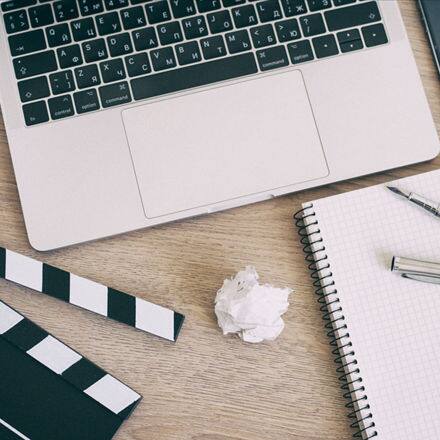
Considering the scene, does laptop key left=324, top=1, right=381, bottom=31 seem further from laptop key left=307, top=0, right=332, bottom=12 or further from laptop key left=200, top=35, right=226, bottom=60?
laptop key left=200, top=35, right=226, bottom=60

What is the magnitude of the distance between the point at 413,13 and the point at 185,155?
313 millimetres

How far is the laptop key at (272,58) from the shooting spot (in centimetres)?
75

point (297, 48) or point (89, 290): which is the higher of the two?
point (297, 48)

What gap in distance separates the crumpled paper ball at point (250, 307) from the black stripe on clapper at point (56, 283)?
0.16m

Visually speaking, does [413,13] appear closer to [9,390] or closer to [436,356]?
[436,356]

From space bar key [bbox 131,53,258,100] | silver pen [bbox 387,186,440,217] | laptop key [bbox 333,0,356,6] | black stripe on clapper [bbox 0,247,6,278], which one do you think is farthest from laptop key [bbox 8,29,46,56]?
silver pen [bbox 387,186,440,217]

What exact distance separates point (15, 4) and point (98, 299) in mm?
333

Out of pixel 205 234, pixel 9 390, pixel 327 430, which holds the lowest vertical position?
pixel 327 430

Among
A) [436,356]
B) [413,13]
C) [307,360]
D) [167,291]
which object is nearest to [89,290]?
[167,291]

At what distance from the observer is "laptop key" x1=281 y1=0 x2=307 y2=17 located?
29.7 inches

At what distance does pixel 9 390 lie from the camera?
734 millimetres

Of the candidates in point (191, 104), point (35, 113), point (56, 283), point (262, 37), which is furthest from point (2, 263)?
point (262, 37)

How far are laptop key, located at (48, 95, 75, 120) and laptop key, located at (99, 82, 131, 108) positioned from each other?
0.11 ft

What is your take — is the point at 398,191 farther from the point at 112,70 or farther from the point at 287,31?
the point at 112,70
